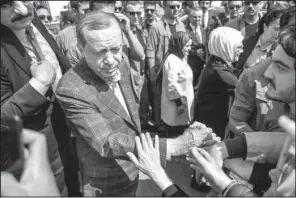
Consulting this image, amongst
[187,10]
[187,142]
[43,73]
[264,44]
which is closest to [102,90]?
[43,73]

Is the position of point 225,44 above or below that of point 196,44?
above

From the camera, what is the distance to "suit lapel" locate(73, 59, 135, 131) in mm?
1912

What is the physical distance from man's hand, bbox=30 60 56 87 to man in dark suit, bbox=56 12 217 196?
Result: 0.08 metres

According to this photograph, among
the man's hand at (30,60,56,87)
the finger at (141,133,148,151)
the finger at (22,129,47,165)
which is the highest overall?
the finger at (22,129,47,165)

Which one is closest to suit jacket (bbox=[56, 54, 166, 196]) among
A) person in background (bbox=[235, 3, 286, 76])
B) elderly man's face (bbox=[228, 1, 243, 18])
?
person in background (bbox=[235, 3, 286, 76])

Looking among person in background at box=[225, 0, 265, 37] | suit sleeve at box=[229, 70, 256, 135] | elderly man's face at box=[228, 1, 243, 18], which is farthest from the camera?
elderly man's face at box=[228, 1, 243, 18]

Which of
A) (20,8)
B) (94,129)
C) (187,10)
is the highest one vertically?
(20,8)

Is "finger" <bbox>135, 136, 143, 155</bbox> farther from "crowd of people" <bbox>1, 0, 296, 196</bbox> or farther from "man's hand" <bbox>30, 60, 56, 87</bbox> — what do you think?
"man's hand" <bbox>30, 60, 56, 87</bbox>

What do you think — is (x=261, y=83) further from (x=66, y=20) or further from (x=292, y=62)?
(x=66, y=20)

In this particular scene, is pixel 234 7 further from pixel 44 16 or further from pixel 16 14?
pixel 16 14

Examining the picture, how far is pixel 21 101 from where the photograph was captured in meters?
1.74

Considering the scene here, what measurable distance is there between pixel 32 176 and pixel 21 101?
0.89 m

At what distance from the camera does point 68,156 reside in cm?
230

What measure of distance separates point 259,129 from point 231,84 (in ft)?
4.18
